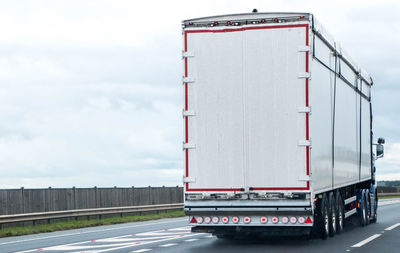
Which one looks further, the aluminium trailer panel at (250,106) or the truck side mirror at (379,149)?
the truck side mirror at (379,149)

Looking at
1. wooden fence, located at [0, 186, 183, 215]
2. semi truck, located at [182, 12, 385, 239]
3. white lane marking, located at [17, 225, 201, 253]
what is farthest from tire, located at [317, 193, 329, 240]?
wooden fence, located at [0, 186, 183, 215]

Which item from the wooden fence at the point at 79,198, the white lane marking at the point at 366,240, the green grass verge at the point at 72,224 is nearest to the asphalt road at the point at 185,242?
the white lane marking at the point at 366,240

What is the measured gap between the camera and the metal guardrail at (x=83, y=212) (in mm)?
27250

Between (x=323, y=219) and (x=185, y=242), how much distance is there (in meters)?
3.41

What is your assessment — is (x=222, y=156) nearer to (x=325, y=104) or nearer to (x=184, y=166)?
(x=184, y=166)

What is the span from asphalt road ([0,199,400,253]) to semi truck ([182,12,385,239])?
56 centimetres

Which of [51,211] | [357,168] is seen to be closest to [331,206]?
[357,168]

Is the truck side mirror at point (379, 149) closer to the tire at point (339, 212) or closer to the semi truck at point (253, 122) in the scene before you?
the tire at point (339, 212)

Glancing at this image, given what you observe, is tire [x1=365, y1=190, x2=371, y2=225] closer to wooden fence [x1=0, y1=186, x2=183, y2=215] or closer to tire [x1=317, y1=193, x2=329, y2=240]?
tire [x1=317, y1=193, x2=329, y2=240]

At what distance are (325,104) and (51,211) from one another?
15736 mm

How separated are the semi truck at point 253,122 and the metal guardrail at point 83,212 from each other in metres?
11.2

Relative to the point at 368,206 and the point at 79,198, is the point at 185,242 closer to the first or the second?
the point at 368,206

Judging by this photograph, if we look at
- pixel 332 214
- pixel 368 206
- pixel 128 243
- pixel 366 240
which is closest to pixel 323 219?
pixel 332 214

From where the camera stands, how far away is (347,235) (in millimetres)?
21234
